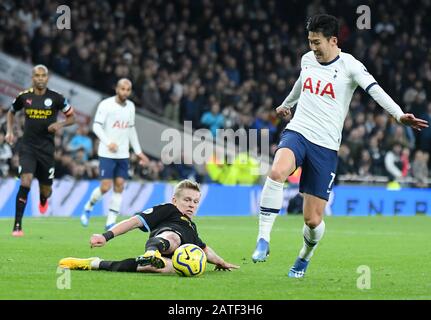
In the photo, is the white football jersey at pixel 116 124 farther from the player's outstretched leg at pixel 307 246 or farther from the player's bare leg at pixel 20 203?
the player's outstretched leg at pixel 307 246

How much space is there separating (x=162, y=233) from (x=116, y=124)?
7.91 m

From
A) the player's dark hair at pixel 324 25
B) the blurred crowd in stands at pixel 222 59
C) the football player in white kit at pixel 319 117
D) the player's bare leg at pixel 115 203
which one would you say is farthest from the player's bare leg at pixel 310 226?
the blurred crowd in stands at pixel 222 59

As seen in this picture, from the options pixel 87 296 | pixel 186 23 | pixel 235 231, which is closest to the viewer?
pixel 87 296

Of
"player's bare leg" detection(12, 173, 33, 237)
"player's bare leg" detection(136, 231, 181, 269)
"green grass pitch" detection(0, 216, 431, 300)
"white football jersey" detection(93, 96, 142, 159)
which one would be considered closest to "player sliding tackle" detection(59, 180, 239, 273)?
"player's bare leg" detection(136, 231, 181, 269)

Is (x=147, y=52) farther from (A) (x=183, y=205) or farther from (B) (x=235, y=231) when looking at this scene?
(A) (x=183, y=205)

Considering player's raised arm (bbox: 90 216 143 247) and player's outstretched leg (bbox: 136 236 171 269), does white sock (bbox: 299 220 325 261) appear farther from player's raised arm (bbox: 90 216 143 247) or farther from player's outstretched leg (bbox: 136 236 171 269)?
player's raised arm (bbox: 90 216 143 247)

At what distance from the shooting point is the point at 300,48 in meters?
29.8

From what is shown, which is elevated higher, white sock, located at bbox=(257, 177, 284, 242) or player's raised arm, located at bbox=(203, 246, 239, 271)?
white sock, located at bbox=(257, 177, 284, 242)

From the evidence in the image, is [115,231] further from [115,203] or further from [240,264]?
[115,203]

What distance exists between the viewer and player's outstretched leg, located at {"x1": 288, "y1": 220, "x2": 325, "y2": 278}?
30.9ft

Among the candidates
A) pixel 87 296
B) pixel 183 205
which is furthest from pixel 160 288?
pixel 183 205

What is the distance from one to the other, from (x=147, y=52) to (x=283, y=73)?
404 cm

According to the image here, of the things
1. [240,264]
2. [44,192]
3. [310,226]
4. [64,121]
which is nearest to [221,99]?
[44,192]

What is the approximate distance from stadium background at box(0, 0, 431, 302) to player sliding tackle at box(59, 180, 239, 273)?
2109 mm
